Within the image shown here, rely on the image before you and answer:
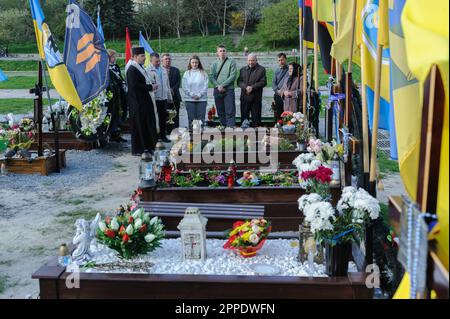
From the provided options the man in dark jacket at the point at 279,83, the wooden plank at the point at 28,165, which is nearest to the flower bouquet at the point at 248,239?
the wooden plank at the point at 28,165

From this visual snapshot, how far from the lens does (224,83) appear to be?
1091 cm

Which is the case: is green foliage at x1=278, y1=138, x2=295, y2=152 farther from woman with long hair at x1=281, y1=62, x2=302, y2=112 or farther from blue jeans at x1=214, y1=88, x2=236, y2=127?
blue jeans at x1=214, y1=88, x2=236, y2=127

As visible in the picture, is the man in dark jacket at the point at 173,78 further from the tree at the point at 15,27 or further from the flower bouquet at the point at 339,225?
the tree at the point at 15,27

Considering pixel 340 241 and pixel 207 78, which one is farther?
pixel 207 78

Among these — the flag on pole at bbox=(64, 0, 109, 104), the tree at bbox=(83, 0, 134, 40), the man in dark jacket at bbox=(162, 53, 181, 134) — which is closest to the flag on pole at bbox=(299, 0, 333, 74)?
the flag on pole at bbox=(64, 0, 109, 104)

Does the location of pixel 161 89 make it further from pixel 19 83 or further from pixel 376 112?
pixel 19 83

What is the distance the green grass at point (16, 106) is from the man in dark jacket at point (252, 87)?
7009mm

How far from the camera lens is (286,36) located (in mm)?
40250

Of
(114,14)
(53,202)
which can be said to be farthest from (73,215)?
(114,14)

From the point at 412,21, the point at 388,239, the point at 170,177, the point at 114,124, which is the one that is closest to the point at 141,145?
the point at 114,124

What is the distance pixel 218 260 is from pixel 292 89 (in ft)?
23.6

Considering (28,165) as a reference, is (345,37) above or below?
above

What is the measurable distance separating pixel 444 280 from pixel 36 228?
5.00 metres

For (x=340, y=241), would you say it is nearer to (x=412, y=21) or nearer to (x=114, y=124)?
(x=412, y=21)
